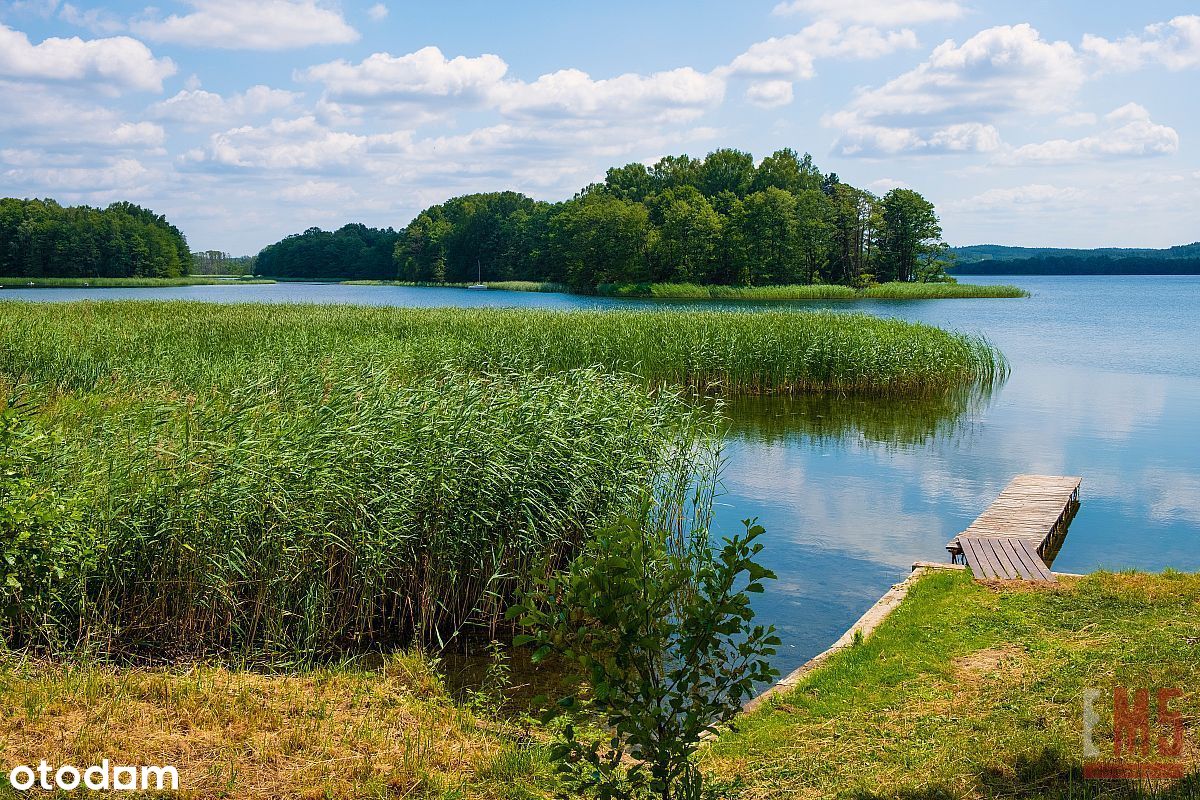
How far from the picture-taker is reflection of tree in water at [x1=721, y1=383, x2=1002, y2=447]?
17.9 m

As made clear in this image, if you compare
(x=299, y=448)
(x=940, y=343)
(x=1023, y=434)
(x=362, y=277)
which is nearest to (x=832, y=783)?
(x=299, y=448)

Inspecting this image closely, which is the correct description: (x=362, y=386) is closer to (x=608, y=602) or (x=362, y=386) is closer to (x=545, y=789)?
(x=545, y=789)

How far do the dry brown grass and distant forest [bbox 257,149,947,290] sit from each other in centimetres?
7474

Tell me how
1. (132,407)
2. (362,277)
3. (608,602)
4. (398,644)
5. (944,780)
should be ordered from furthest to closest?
(362,277) → (132,407) → (398,644) → (944,780) → (608,602)

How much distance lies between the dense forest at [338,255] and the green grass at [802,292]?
66.8 m

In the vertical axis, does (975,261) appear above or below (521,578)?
above

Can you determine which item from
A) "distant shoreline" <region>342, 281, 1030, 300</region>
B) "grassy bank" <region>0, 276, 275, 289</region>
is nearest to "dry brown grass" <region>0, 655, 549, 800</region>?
"distant shoreline" <region>342, 281, 1030, 300</region>

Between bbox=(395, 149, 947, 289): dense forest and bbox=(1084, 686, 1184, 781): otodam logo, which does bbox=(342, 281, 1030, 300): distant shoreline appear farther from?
bbox=(1084, 686, 1184, 781): otodam logo

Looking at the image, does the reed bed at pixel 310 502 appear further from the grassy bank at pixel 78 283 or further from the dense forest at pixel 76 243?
the dense forest at pixel 76 243

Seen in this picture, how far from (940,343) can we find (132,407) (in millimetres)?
20561

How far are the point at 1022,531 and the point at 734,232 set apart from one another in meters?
70.3

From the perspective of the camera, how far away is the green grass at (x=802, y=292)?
67188 mm

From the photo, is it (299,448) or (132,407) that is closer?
(299,448)

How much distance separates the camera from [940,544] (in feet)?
36.9
